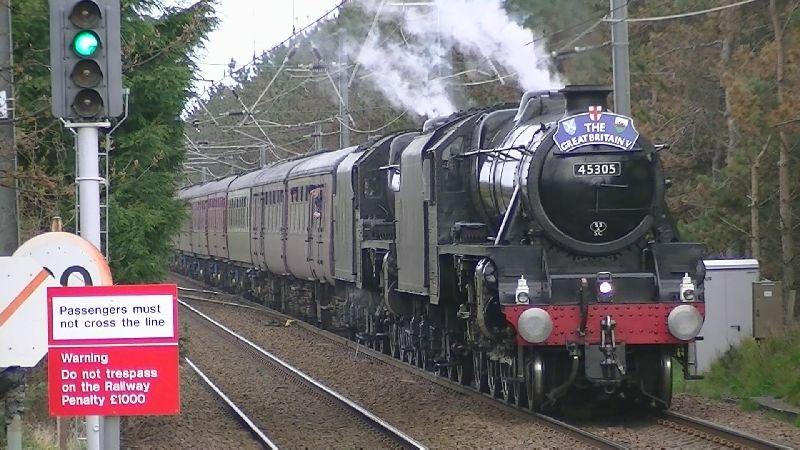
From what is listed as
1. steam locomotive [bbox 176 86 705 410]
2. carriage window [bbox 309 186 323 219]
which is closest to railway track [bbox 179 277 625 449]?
steam locomotive [bbox 176 86 705 410]

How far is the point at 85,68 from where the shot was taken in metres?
8.62

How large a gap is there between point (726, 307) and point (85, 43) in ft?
36.9

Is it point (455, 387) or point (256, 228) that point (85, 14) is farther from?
point (256, 228)

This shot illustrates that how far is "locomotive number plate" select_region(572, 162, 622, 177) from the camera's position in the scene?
13312mm

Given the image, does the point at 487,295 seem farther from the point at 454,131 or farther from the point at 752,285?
the point at 752,285

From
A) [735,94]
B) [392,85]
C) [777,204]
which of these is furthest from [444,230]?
[392,85]

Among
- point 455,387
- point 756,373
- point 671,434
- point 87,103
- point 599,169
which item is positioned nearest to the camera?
point 87,103

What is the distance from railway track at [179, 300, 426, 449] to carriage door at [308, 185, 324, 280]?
2.91 metres

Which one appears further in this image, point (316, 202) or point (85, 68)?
point (316, 202)

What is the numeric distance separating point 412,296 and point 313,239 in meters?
8.76

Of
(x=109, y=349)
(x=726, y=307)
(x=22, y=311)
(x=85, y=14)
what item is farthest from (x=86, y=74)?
(x=726, y=307)

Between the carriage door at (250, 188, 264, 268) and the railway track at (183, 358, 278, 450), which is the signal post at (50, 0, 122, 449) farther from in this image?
the carriage door at (250, 188, 264, 268)

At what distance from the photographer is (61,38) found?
8609mm

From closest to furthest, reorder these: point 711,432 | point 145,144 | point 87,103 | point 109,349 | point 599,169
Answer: point 109,349
point 87,103
point 711,432
point 599,169
point 145,144
